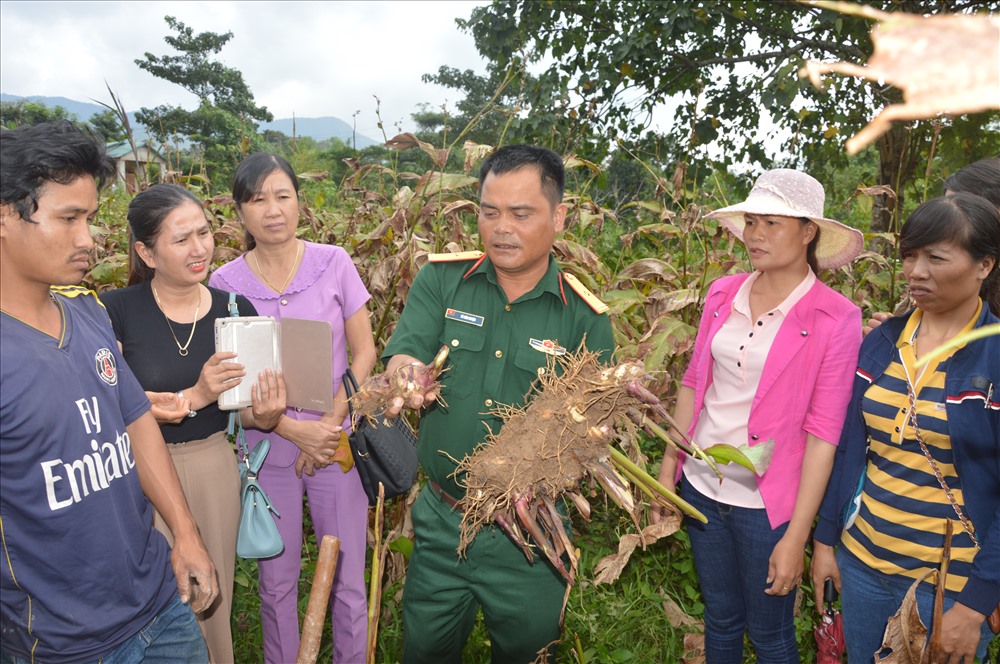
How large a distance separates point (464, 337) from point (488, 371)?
0.13 metres

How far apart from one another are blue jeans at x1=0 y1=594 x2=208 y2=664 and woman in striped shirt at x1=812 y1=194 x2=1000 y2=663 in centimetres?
188

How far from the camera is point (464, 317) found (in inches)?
86.4

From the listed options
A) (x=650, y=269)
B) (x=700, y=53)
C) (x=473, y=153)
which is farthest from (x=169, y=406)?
(x=700, y=53)

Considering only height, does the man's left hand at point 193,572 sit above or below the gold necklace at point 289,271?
below

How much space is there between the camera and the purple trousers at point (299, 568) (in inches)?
105

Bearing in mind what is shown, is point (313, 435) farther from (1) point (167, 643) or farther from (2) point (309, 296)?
(1) point (167, 643)

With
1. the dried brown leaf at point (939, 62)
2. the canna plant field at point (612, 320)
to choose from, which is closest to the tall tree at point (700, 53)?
the canna plant field at point (612, 320)

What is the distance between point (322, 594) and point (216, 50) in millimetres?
49118

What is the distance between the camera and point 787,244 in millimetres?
2197

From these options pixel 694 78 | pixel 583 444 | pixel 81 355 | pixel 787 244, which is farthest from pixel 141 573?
pixel 694 78

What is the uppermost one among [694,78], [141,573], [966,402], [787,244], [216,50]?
[216,50]

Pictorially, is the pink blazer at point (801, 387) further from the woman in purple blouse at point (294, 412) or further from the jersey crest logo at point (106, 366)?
the jersey crest logo at point (106, 366)

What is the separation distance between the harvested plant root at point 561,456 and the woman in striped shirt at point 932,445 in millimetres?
606

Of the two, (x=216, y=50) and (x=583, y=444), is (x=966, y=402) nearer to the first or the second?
(x=583, y=444)
